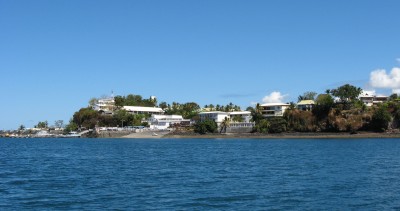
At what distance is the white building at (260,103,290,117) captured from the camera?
15188cm

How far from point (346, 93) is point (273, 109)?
29.3 metres

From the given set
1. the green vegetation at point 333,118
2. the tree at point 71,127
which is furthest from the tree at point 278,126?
the tree at point 71,127

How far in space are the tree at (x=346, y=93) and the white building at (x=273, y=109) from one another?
70.9ft

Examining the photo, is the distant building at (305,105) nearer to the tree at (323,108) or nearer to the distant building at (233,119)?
the tree at (323,108)

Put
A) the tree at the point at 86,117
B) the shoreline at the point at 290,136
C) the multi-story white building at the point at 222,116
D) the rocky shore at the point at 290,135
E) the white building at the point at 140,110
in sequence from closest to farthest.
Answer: the shoreline at the point at 290,136, the rocky shore at the point at 290,135, the multi-story white building at the point at 222,116, the tree at the point at 86,117, the white building at the point at 140,110

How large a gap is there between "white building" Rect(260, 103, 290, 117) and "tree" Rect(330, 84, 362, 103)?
851 inches

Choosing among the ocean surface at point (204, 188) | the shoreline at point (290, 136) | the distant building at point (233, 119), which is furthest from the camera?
the distant building at point (233, 119)

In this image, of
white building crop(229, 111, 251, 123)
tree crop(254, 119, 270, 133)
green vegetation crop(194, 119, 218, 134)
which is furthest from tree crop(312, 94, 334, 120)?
green vegetation crop(194, 119, 218, 134)

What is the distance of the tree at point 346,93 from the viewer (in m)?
132

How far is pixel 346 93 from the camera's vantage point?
131625mm

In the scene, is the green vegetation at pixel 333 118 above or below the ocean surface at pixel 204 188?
above

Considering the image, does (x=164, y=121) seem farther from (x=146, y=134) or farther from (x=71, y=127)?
(x=71, y=127)

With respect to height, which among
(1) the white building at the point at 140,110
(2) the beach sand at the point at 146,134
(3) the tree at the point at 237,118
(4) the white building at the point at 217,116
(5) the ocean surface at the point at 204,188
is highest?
(1) the white building at the point at 140,110

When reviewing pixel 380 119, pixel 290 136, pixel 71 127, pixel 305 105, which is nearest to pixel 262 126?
pixel 290 136
